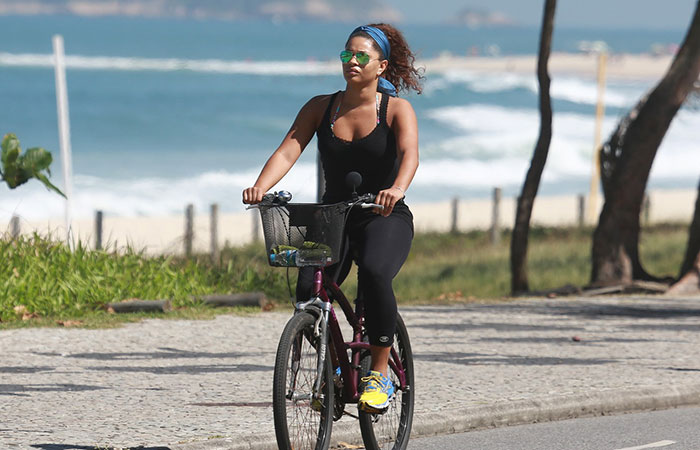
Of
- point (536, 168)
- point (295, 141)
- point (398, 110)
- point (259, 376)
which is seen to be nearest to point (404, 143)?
point (398, 110)

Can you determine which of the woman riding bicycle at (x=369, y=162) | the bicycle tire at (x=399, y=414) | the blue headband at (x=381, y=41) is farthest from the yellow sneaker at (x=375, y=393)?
the blue headband at (x=381, y=41)

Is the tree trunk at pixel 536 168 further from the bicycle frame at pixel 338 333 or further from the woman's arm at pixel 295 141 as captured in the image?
Result: the woman's arm at pixel 295 141

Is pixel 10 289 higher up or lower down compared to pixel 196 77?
lower down

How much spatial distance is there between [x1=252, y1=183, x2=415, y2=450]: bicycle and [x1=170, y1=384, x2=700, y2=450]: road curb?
0.62 m

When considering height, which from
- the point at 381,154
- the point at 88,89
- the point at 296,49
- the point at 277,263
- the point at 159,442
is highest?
the point at 296,49

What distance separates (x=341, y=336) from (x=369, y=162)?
791mm

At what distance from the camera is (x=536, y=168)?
14.9 metres

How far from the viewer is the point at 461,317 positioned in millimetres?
11539

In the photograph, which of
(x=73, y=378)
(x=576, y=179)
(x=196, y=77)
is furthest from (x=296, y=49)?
(x=73, y=378)

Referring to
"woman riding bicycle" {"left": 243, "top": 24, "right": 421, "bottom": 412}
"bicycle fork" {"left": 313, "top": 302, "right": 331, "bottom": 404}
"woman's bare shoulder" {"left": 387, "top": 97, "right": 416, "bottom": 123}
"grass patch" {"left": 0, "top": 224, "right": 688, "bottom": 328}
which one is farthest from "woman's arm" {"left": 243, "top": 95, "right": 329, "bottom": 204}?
"grass patch" {"left": 0, "top": 224, "right": 688, "bottom": 328}

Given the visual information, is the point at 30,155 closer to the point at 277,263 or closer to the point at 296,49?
the point at 277,263

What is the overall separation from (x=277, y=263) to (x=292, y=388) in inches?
21.3

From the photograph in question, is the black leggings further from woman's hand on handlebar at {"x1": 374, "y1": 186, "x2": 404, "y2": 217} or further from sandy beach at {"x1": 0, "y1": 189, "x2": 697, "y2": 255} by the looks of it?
sandy beach at {"x1": 0, "y1": 189, "x2": 697, "y2": 255}

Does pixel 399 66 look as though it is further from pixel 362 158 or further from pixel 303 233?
pixel 303 233
